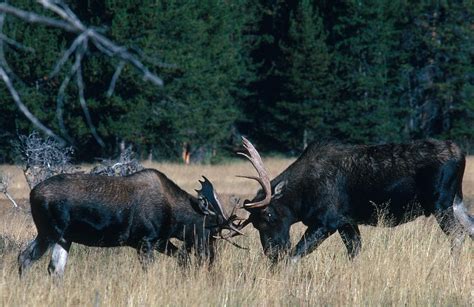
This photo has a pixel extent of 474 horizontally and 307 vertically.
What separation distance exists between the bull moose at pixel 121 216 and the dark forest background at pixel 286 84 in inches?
971

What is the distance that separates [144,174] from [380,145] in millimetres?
3063

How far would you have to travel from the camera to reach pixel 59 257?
1085 cm

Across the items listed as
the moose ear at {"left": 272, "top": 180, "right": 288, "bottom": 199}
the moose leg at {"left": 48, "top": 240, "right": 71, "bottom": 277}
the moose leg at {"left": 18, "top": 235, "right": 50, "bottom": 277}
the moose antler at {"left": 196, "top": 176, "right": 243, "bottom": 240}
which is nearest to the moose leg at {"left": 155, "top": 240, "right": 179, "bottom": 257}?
the moose antler at {"left": 196, "top": 176, "right": 243, "bottom": 240}

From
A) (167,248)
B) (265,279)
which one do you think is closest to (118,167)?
(167,248)

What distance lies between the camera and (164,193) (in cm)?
1180

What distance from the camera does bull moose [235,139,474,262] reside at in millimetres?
12023

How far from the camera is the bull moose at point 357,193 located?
→ 473 inches

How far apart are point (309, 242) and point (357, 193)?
3.39ft

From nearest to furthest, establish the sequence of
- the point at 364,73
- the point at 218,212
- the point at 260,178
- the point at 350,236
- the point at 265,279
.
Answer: the point at 265,279, the point at 218,212, the point at 260,178, the point at 350,236, the point at 364,73

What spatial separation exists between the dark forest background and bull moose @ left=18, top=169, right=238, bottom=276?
80.9 ft

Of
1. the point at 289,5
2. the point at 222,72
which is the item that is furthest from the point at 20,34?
the point at 289,5

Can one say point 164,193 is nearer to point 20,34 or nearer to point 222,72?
point 20,34

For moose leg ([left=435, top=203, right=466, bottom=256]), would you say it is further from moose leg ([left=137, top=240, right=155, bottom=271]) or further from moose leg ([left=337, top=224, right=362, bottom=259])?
moose leg ([left=137, top=240, right=155, bottom=271])

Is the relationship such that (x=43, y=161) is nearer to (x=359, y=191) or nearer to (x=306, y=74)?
(x=359, y=191)
